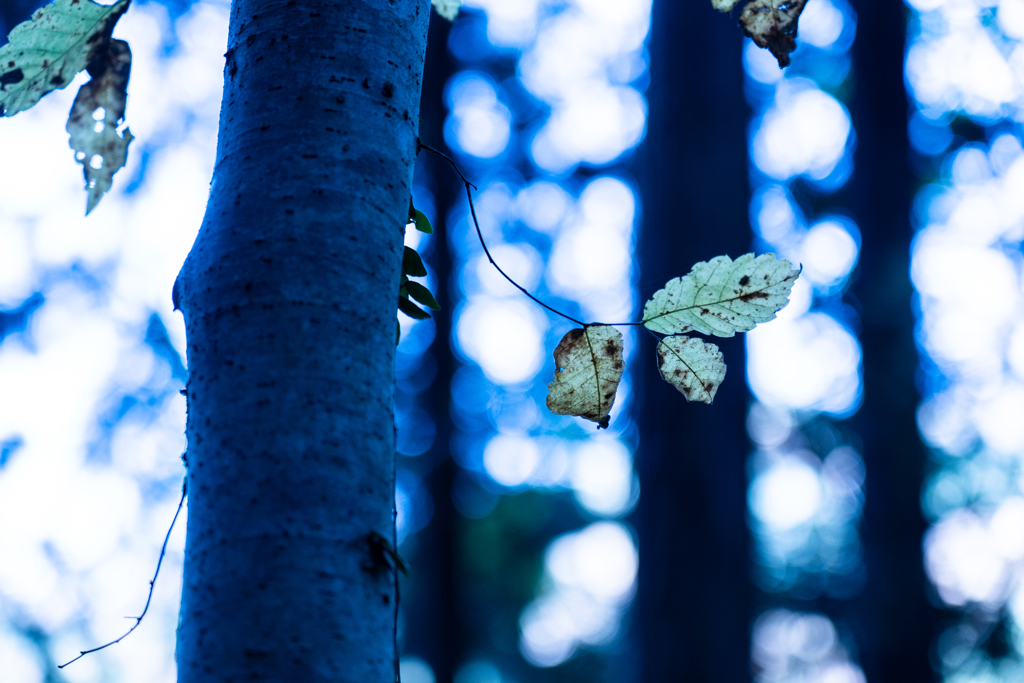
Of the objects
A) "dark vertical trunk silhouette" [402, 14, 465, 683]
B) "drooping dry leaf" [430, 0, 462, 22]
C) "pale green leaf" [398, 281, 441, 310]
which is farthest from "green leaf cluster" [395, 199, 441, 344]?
"dark vertical trunk silhouette" [402, 14, 465, 683]

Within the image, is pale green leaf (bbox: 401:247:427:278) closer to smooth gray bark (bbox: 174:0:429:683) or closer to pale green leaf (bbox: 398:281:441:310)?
pale green leaf (bbox: 398:281:441:310)

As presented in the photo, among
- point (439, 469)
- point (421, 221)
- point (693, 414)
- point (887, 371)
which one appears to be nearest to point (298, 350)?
point (421, 221)

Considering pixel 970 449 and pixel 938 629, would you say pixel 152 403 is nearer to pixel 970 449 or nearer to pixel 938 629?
pixel 938 629

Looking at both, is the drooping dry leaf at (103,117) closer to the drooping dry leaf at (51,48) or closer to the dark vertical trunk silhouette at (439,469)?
the drooping dry leaf at (51,48)

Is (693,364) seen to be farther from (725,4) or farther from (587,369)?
(725,4)

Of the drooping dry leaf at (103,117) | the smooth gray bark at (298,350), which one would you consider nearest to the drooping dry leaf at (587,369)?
the smooth gray bark at (298,350)

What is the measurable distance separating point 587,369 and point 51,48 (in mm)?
633

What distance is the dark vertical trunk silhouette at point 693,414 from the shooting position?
10.3 feet

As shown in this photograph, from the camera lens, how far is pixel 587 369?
0.77 m

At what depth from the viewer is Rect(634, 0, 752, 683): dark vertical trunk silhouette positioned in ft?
10.3

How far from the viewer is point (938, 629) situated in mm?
3703

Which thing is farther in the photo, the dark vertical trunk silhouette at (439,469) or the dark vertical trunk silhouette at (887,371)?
the dark vertical trunk silhouette at (439,469)

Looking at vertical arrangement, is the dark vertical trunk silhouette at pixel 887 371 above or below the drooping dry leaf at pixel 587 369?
above

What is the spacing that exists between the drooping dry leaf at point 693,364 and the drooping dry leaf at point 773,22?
351 mm
